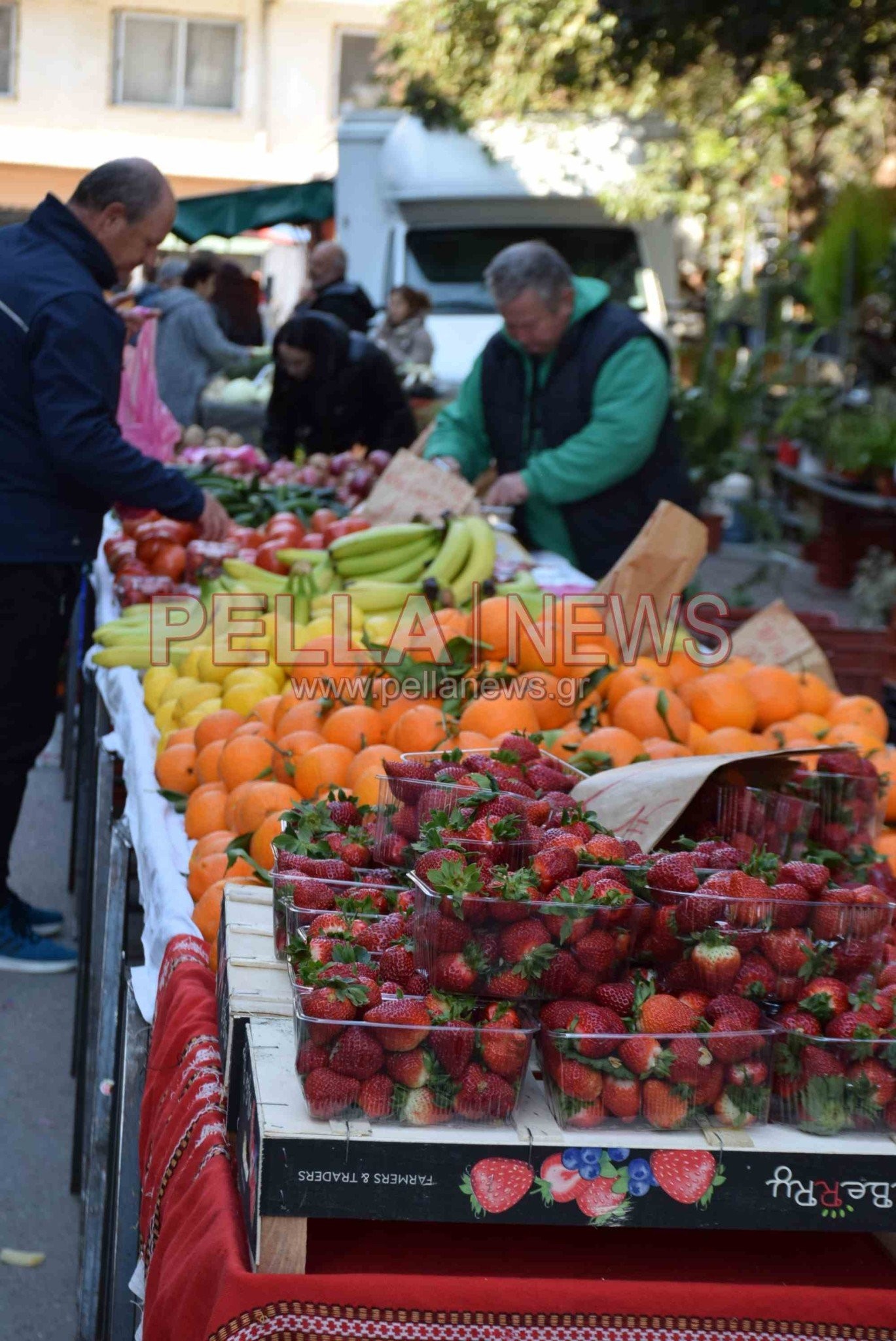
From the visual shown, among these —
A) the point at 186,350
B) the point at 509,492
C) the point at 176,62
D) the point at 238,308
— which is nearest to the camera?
the point at 509,492

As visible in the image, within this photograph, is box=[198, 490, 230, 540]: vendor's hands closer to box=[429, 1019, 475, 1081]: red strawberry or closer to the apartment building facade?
box=[429, 1019, 475, 1081]: red strawberry

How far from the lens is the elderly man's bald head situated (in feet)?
31.2

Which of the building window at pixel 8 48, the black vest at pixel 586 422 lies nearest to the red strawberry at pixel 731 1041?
the black vest at pixel 586 422

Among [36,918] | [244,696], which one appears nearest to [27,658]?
[36,918]

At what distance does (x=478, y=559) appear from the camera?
13.0ft

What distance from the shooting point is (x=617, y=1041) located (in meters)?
1.42

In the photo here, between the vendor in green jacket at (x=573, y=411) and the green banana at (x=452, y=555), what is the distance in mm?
804

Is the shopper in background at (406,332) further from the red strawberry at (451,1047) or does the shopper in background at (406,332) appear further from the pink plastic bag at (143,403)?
the red strawberry at (451,1047)

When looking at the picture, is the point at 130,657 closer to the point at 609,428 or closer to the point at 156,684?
the point at 156,684

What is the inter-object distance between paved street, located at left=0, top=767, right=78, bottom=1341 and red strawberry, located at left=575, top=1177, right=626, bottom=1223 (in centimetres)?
185

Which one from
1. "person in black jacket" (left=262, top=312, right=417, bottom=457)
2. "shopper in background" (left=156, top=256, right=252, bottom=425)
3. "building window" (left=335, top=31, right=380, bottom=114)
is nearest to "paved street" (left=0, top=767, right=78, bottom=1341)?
"person in black jacket" (left=262, top=312, right=417, bottom=457)

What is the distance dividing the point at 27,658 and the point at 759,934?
115 inches

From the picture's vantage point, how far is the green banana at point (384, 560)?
4.14 metres

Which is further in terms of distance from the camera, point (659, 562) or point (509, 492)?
point (509, 492)
